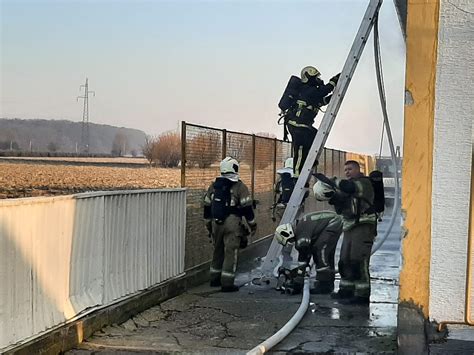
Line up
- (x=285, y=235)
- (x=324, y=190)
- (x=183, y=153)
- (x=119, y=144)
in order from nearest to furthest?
(x=324, y=190)
(x=285, y=235)
(x=183, y=153)
(x=119, y=144)

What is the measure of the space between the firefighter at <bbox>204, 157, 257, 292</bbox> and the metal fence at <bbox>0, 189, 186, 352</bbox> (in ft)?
1.90

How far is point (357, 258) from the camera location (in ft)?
26.2

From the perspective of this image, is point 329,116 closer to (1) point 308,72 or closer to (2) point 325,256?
(1) point 308,72

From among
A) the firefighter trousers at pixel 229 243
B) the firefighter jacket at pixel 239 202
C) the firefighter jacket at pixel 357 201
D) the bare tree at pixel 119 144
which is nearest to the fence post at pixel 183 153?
the firefighter jacket at pixel 239 202

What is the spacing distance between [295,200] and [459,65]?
4336 millimetres

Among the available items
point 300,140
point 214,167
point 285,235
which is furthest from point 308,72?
point 285,235

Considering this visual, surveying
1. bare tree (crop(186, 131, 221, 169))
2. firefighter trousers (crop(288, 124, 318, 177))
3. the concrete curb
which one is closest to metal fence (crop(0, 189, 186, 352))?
the concrete curb

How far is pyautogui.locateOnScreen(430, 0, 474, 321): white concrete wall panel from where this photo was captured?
479 cm

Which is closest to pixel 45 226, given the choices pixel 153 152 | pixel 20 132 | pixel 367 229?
pixel 367 229

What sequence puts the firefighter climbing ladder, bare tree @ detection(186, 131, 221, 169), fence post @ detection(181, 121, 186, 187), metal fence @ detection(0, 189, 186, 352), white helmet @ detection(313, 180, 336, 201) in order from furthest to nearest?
bare tree @ detection(186, 131, 221, 169)
fence post @ detection(181, 121, 186, 187)
the firefighter climbing ladder
white helmet @ detection(313, 180, 336, 201)
metal fence @ detection(0, 189, 186, 352)

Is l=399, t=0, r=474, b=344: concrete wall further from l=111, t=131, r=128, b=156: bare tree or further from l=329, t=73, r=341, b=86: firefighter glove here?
l=111, t=131, r=128, b=156: bare tree

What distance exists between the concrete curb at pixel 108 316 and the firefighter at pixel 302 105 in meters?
2.37

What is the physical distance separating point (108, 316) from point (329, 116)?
13.0ft

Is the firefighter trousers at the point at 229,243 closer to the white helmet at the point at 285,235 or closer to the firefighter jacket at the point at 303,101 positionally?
the white helmet at the point at 285,235
